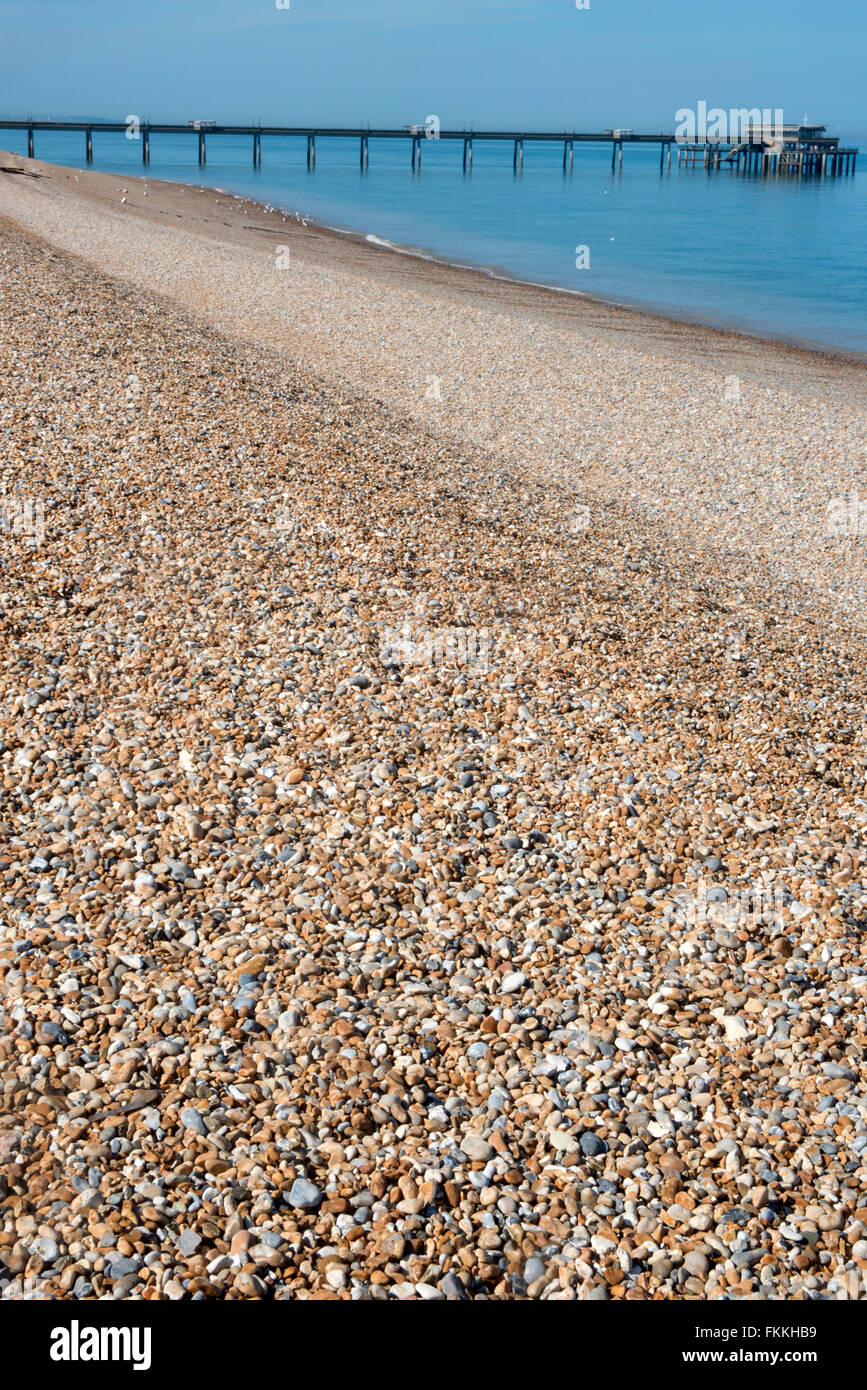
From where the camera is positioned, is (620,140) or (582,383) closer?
(582,383)

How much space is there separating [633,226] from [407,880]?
4632 cm

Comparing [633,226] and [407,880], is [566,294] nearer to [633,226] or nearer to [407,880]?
[633,226]

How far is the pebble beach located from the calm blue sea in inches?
675

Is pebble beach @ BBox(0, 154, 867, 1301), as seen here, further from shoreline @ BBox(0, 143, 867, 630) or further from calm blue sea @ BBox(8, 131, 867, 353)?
calm blue sea @ BBox(8, 131, 867, 353)

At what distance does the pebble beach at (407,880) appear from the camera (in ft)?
10.2

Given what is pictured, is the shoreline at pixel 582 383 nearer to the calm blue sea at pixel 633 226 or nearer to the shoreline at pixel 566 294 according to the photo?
the shoreline at pixel 566 294

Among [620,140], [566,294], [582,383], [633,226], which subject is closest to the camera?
[582,383]

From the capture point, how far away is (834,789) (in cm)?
536

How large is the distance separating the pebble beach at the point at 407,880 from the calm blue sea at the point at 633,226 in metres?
17.1

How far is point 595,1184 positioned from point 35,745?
136 inches

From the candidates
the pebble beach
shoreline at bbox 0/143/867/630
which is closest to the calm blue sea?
shoreline at bbox 0/143/867/630

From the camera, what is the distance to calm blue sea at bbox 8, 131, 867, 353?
26562 mm

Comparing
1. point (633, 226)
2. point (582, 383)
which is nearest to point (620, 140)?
point (633, 226)

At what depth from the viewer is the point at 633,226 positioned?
147 ft
